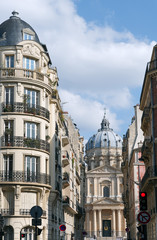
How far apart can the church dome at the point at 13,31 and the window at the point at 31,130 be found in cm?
674

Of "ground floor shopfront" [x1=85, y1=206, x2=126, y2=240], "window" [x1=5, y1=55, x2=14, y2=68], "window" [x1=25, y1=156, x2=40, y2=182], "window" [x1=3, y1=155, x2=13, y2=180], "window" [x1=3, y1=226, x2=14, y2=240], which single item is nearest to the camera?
"window" [x1=3, y1=226, x2=14, y2=240]

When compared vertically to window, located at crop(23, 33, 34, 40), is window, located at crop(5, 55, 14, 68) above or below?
below

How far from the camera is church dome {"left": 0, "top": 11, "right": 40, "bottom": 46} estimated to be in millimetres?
37216

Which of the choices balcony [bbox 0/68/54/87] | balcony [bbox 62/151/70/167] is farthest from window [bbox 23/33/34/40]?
balcony [bbox 62/151/70/167]

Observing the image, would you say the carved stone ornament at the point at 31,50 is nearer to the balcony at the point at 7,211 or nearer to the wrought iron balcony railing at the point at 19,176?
the wrought iron balcony railing at the point at 19,176

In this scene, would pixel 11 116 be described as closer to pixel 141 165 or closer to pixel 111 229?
pixel 141 165

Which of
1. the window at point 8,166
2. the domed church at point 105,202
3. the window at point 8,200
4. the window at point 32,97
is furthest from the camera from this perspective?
the domed church at point 105,202

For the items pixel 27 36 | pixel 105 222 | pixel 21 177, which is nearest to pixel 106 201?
pixel 105 222

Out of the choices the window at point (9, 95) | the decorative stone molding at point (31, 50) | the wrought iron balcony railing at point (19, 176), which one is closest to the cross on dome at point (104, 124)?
the decorative stone molding at point (31, 50)

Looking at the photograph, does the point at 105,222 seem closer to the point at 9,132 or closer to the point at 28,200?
the point at 28,200

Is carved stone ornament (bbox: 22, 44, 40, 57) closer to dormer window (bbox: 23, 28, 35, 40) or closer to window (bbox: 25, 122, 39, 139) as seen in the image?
dormer window (bbox: 23, 28, 35, 40)

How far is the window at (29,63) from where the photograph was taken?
3684 cm

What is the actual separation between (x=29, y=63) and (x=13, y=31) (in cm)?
310

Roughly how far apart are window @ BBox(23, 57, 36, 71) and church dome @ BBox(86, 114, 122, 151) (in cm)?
12430
